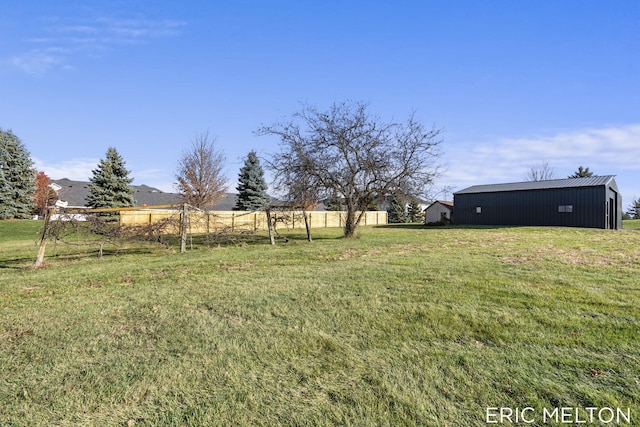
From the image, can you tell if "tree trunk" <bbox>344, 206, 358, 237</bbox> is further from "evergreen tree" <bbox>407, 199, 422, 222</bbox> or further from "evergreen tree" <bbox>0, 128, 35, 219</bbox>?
"evergreen tree" <bbox>407, 199, 422, 222</bbox>

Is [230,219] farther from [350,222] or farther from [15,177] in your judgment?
[15,177]

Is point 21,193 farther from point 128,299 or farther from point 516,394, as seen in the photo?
point 516,394

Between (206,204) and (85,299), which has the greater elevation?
(206,204)

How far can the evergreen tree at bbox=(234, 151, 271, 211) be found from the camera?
32938 millimetres

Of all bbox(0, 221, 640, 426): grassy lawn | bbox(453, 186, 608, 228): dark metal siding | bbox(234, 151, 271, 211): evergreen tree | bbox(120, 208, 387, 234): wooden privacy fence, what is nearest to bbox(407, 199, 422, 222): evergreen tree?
bbox(120, 208, 387, 234): wooden privacy fence

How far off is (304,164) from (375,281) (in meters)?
10.2

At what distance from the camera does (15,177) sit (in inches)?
1123

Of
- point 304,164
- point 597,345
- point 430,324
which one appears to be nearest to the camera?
point 597,345

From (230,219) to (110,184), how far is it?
13.0 metres

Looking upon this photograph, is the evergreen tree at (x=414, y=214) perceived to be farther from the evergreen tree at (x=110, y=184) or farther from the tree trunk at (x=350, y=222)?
the evergreen tree at (x=110, y=184)

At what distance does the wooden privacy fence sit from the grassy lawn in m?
6.40

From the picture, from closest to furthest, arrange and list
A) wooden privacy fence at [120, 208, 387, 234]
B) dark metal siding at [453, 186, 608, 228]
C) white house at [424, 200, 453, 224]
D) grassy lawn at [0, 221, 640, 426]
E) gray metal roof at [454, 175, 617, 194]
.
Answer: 1. grassy lawn at [0, 221, 640, 426]
2. wooden privacy fence at [120, 208, 387, 234]
3. dark metal siding at [453, 186, 608, 228]
4. gray metal roof at [454, 175, 617, 194]
5. white house at [424, 200, 453, 224]

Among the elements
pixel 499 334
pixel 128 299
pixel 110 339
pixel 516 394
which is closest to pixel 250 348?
pixel 110 339

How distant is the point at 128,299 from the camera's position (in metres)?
5.06
